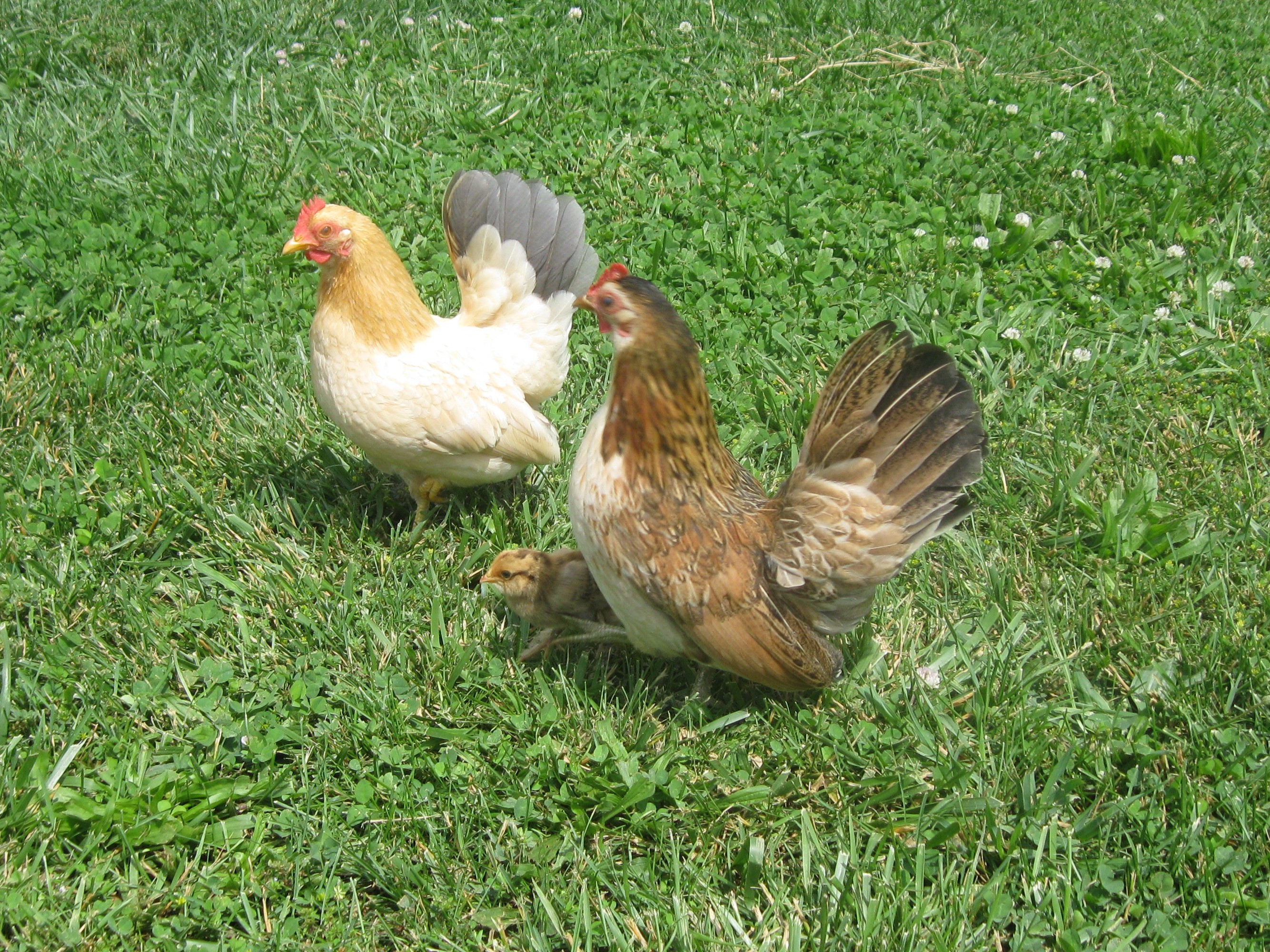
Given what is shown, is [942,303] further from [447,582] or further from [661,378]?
[447,582]

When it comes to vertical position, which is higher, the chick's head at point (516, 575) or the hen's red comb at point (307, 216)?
the hen's red comb at point (307, 216)

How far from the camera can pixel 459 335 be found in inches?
150

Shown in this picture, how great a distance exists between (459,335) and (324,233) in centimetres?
62

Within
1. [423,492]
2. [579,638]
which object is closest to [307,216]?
[423,492]

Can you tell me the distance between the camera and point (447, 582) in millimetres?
3643

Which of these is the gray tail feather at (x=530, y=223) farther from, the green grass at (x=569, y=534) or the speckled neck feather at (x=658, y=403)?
the speckled neck feather at (x=658, y=403)

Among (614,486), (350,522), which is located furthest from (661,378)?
(350,522)

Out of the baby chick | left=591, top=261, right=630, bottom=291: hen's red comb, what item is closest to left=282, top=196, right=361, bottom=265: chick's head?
left=591, top=261, right=630, bottom=291: hen's red comb

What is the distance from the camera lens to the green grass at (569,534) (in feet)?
8.90

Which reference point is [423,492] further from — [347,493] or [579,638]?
[579,638]

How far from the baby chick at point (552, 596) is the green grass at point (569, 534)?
121 mm

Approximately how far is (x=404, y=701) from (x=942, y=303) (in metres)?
3.14

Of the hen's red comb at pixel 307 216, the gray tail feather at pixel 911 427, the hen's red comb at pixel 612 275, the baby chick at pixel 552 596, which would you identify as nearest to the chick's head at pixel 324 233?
the hen's red comb at pixel 307 216

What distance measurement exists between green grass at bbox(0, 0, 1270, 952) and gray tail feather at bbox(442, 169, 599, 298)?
2.20 feet
